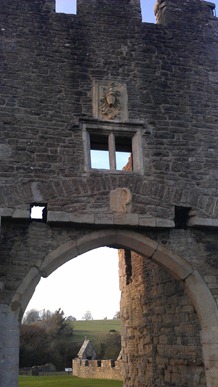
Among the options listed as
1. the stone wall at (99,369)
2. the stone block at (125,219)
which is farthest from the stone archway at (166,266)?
the stone wall at (99,369)

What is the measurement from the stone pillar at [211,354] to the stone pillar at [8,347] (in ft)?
9.70

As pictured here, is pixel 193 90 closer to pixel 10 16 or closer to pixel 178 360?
pixel 10 16

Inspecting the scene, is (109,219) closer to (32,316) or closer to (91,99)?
(91,99)

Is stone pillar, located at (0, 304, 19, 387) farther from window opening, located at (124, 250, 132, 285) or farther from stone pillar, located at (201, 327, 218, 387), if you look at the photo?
window opening, located at (124, 250, 132, 285)

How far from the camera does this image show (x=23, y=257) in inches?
269

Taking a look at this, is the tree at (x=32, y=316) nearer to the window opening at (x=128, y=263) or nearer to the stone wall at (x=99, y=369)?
the stone wall at (x=99, y=369)

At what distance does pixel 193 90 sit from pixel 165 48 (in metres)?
1.02

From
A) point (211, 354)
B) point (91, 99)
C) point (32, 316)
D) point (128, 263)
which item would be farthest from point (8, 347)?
point (32, 316)

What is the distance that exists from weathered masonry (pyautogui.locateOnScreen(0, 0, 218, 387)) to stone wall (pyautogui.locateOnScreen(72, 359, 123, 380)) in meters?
13.7

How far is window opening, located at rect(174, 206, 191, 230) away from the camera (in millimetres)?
7699

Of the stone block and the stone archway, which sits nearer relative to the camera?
the stone archway

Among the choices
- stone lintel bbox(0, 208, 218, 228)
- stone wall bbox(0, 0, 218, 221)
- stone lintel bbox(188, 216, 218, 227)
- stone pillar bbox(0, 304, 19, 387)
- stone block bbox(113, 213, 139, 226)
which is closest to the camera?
stone pillar bbox(0, 304, 19, 387)

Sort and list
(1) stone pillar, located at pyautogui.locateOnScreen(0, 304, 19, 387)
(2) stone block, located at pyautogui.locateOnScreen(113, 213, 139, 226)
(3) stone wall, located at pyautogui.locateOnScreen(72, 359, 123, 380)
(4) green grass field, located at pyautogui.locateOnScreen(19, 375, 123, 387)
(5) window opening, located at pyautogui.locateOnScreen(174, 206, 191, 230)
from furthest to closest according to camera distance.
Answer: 1. (3) stone wall, located at pyautogui.locateOnScreen(72, 359, 123, 380)
2. (4) green grass field, located at pyautogui.locateOnScreen(19, 375, 123, 387)
3. (5) window opening, located at pyautogui.locateOnScreen(174, 206, 191, 230)
4. (2) stone block, located at pyautogui.locateOnScreen(113, 213, 139, 226)
5. (1) stone pillar, located at pyautogui.locateOnScreen(0, 304, 19, 387)

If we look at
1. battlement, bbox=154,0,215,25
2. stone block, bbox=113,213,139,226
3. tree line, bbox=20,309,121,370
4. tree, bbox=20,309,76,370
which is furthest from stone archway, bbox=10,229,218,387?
tree, bbox=20,309,76,370
